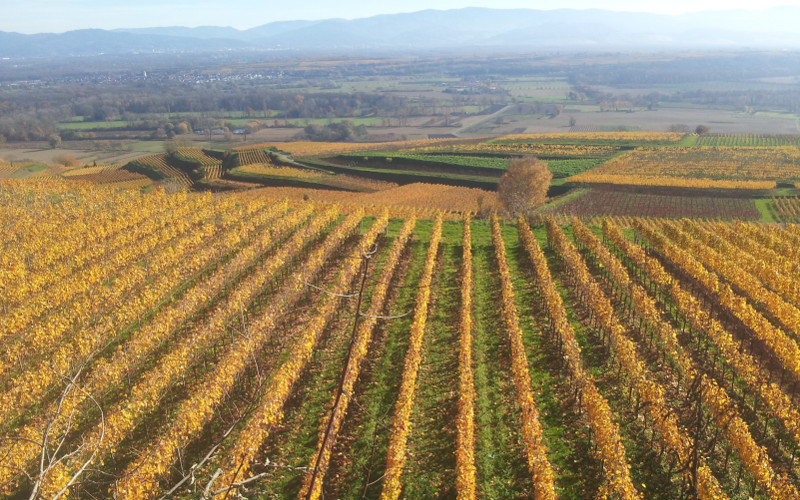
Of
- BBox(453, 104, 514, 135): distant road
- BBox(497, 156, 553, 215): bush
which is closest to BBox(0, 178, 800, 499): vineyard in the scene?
BBox(497, 156, 553, 215): bush

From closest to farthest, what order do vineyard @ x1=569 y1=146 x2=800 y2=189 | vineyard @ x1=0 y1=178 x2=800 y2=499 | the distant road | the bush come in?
vineyard @ x1=0 y1=178 x2=800 y2=499, the bush, vineyard @ x1=569 y1=146 x2=800 y2=189, the distant road

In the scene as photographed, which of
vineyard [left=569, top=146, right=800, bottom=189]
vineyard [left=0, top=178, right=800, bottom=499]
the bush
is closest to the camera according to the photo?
vineyard [left=0, top=178, right=800, bottom=499]

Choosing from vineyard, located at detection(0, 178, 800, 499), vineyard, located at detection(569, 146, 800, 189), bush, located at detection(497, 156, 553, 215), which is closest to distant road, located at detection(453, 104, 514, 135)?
vineyard, located at detection(569, 146, 800, 189)

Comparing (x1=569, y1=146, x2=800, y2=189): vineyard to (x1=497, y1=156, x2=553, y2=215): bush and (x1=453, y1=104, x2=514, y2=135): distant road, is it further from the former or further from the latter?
(x1=453, y1=104, x2=514, y2=135): distant road

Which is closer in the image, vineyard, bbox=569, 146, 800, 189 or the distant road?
vineyard, bbox=569, 146, 800, 189

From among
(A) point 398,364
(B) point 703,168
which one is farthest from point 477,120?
(A) point 398,364

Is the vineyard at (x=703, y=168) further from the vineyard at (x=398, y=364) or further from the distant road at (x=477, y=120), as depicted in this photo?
the distant road at (x=477, y=120)

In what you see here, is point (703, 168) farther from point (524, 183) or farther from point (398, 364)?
point (398, 364)

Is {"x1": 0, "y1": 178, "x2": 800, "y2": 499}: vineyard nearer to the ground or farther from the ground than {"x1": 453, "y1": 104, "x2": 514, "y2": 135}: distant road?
nearer to the ground

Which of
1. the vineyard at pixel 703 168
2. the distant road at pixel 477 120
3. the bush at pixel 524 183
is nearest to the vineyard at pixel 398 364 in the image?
the bush at pixel 524 183
